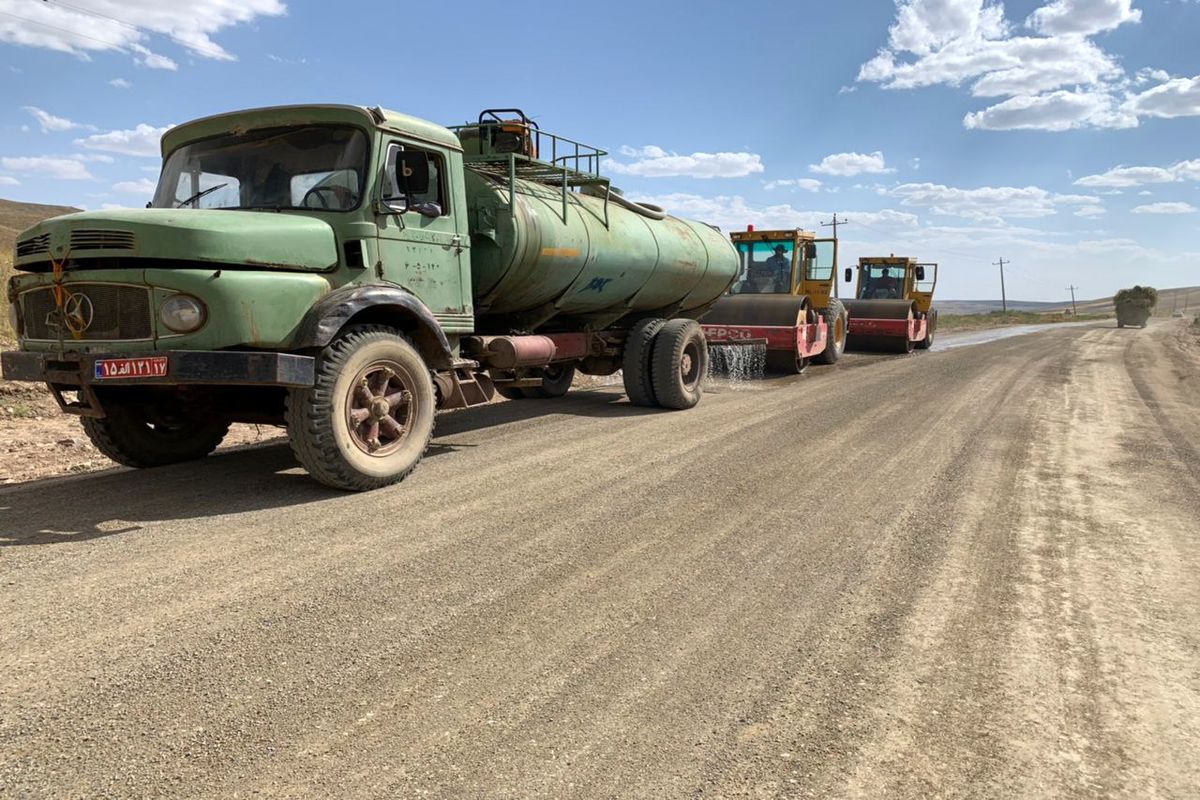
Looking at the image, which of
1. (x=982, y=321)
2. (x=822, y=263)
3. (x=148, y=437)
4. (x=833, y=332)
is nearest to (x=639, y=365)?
(x=148, y=437)

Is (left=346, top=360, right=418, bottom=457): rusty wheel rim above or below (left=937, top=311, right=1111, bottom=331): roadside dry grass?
below

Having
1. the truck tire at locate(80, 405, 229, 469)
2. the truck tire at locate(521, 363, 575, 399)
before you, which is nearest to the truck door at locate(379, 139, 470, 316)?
the truck tire at locate(80, 405, 229, 469)

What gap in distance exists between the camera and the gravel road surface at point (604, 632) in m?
2.26

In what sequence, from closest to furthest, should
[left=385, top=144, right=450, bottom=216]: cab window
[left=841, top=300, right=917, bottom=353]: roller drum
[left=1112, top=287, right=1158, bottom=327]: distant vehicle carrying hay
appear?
1. [left=385, top=144, right=450, bottom=216]: cab window
2. [left=841, top=300, right=917, bottom=353]: roller drum
3. [left=1112, top=287, right=1158, bottom=327]: distant vehicle carrying hay

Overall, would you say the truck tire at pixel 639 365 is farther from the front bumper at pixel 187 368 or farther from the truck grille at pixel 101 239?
the truck grille at pixel 101 239

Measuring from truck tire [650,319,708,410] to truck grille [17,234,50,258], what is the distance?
6487 mm

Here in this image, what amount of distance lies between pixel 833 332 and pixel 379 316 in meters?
13.3

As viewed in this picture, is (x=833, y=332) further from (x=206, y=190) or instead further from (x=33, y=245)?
(x=33, y=245)

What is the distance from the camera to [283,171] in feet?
18.1

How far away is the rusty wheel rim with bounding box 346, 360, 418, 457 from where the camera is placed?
525 cm

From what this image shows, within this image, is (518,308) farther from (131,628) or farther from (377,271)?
(131,628)

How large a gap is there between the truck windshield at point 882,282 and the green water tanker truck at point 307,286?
17.4 metres

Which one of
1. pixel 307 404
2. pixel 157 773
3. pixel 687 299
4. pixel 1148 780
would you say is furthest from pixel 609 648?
pixel 687 299

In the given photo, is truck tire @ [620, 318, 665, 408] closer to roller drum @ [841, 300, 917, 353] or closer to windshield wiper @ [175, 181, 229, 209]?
windshield wiper @ [175, 181, 229, 209]
